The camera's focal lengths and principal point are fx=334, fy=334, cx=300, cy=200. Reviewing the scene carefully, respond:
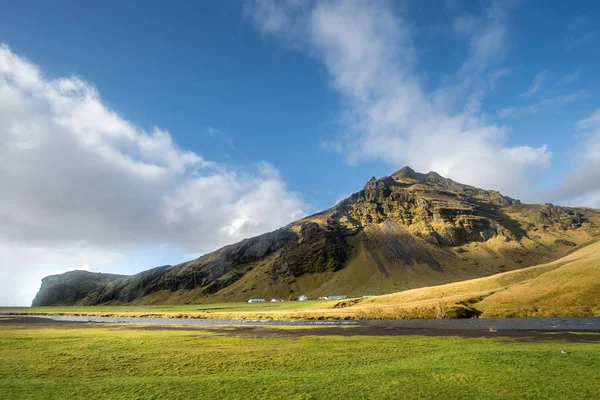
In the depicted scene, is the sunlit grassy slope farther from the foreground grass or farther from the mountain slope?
the foreground grass

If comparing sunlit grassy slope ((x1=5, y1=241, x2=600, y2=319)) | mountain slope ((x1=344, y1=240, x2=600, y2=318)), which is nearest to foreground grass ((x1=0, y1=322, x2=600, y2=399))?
sunlit grassy slope ((x1=5, y1=241, x2=600, y2=319))

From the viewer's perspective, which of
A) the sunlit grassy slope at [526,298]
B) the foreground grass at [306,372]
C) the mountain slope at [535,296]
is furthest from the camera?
the sunlit grassy slope at [526,298]

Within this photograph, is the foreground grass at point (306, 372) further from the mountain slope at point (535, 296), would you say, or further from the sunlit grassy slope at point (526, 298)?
the mountain slope at point (535, 296)

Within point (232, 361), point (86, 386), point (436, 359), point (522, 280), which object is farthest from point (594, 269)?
point (86, 386)

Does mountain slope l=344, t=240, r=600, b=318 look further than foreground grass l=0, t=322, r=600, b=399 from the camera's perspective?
Yes

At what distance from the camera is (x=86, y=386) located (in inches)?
789

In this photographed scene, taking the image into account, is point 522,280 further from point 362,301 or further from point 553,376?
point 553,376

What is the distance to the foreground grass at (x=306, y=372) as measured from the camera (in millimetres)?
17702

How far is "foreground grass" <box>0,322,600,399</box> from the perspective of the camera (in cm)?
1770

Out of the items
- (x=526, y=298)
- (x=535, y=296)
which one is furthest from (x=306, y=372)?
(x=535, y=296)

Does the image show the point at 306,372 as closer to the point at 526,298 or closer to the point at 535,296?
the point at 526,298

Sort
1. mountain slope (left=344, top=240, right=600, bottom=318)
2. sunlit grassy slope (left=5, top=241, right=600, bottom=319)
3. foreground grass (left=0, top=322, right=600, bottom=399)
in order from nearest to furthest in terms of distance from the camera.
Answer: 1. foreground grass (left=0, top=322, right=600, bottom=399)
2. mountain slope (left=344, top=240, right=600, bottom=318)
3. sunlit grassy slope (left=5, top=241, right=600, bottom=319)

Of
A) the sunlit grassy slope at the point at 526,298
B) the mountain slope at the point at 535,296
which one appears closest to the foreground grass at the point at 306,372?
the sunlit grassy slope at the point at 526,298

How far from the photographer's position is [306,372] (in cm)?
2306
